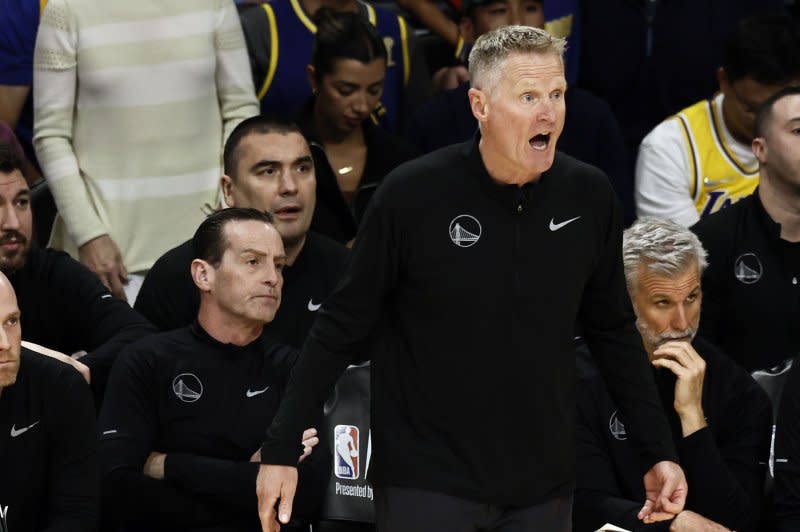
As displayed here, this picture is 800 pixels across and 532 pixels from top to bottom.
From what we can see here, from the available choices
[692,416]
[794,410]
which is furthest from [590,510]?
[794,410]

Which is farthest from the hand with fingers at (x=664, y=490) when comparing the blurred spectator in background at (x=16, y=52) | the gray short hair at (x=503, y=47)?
the blurred spectator in background at (x=16, y=52)

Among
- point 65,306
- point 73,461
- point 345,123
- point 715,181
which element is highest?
point 345,123

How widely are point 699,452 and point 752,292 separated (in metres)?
1.15

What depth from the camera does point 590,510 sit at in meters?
4.01

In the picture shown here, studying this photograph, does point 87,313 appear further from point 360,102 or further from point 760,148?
point 760,148

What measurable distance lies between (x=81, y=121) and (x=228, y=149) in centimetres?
56

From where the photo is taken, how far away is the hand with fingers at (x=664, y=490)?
314 centimetres

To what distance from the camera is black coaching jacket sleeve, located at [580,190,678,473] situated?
10.4 feet

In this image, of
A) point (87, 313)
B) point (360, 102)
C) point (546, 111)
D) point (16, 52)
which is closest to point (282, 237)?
point (87, 313)

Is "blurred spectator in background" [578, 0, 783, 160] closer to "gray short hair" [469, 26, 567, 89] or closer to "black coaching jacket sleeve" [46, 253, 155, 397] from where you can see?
"black coaching jacket sleeve" [46, 253, 155, 397]

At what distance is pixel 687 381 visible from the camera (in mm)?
4102

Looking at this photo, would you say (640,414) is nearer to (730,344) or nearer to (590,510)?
(590,510)

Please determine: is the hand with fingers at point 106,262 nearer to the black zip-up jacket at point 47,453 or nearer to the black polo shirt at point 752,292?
the black zip-up jacket at point 47,453

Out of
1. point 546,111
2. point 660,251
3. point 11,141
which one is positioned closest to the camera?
point 546,111
